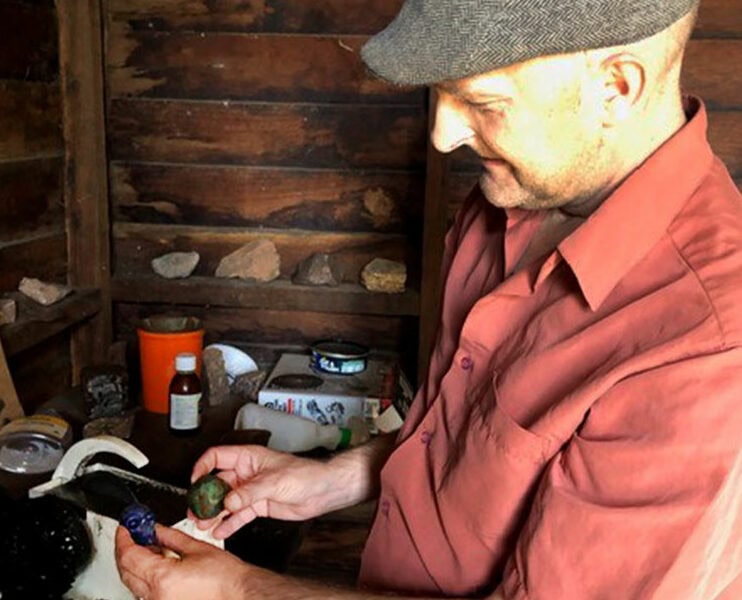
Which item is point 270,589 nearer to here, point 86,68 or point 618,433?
point 618,433

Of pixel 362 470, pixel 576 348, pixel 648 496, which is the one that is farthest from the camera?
pixel 362 470

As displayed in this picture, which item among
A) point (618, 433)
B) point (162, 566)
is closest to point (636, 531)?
point (618, 433)

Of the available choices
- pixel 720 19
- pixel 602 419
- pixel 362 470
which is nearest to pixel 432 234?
pixel 720 19

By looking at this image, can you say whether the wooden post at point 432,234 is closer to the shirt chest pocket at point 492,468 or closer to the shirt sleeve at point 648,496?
the shirt chest pocket at point 492,468

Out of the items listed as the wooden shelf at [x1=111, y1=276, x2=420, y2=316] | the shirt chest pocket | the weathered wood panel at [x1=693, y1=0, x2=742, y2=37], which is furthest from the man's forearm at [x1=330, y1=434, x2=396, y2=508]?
the weathered wood panel at [x1=693, y1=0, x2=742, y2=37]

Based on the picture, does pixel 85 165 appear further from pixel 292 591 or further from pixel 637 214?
pixel 637 214

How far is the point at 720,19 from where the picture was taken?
1.85 metres

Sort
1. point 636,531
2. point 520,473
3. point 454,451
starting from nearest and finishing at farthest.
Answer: point 636,531
point 520,473
point 454,451

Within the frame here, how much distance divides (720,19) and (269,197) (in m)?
1.14

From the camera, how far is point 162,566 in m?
0.86

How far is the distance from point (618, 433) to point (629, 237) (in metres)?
0.18

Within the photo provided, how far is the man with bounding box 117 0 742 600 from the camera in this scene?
2.12 feet

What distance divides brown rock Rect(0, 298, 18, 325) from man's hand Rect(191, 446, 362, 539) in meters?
0.75

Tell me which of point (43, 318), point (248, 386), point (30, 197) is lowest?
point (248, 386)
